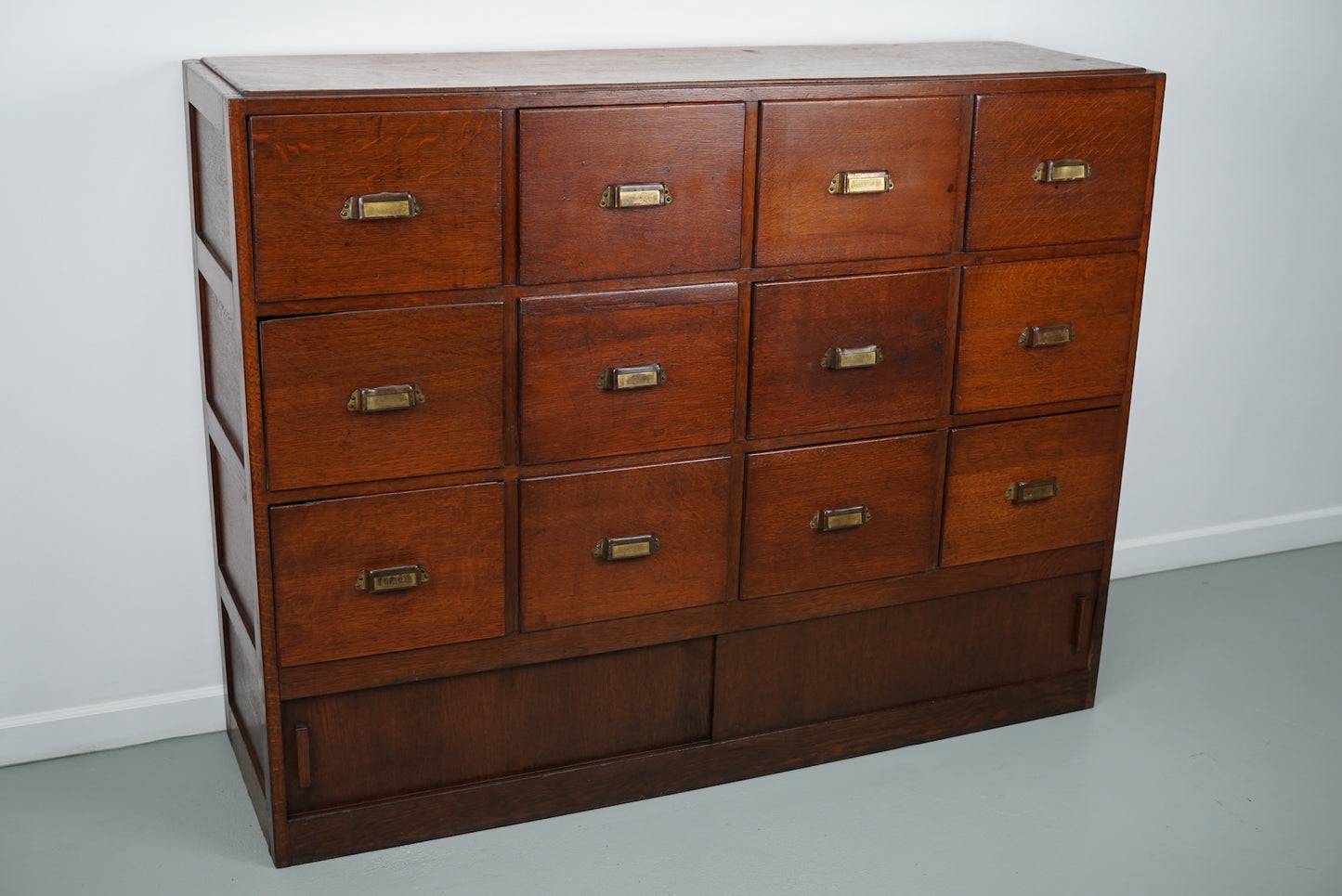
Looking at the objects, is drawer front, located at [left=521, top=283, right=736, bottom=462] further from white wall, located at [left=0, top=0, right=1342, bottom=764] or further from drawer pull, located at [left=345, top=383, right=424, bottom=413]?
white wall, located at [left=0, top=0, right=1342, bottom=764]

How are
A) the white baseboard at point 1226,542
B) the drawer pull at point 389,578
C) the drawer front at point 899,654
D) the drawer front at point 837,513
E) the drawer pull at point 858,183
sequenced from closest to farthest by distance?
1. the drawer pull at point 389,578
2. the drawer pull at point 858,183
3. the drawer front at point 837,513
4. the drawer front at point 899,654
5. the white baseboard at point 1226,542

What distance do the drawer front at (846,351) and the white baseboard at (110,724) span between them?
117 centimetres

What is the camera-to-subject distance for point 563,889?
7.42 feet

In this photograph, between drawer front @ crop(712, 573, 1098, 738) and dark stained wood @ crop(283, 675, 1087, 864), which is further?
drawer front @ crop(712, 573, 1098, 738)

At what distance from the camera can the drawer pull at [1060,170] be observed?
2.45 metres

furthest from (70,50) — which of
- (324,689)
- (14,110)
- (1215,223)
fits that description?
(1215,223)

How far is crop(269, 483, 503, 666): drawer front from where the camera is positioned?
2158 mm

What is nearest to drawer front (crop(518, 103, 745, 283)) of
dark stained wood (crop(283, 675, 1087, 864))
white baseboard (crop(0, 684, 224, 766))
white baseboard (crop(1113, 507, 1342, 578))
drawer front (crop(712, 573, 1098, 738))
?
drawer front (crop(712, 573, 1098, 738))

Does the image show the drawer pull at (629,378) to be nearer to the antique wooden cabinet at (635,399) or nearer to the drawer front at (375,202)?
the antique wooden cabinet at (635,399)

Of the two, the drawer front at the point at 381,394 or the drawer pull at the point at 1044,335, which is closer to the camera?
the drawer front at the point at 381,394

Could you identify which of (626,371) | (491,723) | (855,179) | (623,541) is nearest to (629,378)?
(626,371)

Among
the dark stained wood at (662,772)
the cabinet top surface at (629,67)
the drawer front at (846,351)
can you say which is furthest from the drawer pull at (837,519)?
the cabinet top surface at (629,67)

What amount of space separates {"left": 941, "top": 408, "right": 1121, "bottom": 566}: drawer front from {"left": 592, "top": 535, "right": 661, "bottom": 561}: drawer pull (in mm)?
585

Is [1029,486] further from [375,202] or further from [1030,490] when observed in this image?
[375,202]
